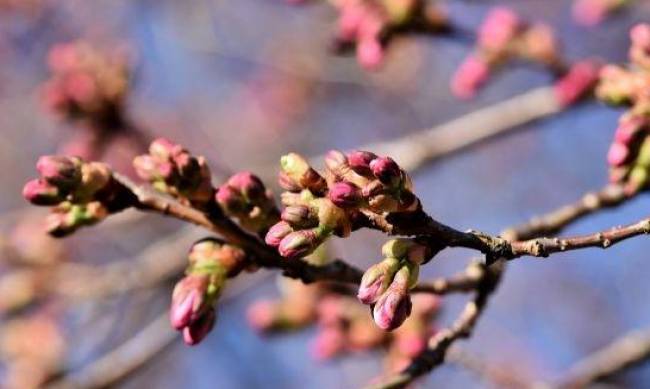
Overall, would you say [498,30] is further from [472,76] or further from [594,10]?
[594,10]

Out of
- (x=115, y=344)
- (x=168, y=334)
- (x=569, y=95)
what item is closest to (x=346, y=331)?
(x=168, y=334)

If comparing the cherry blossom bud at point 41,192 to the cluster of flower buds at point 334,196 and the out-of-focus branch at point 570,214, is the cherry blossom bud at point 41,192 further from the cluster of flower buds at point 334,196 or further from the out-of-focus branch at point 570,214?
the out-of-focus branch at point 570,214

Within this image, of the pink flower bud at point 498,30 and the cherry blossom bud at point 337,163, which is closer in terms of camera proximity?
the cherry blossom bud at point 337,163

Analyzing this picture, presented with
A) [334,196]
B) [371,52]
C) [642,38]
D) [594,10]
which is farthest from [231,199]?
[594,10]

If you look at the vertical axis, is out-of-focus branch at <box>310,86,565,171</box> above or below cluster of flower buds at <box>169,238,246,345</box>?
above

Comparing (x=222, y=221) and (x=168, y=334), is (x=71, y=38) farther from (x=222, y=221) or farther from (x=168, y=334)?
(x=222, y=221)

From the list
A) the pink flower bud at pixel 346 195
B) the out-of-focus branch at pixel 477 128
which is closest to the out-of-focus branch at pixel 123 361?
the out-of-focus branch at pixel 477 128

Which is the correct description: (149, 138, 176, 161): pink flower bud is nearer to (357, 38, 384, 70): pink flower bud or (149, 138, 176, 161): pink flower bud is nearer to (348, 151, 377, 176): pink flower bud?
(348, 151, 377, 176): pink flower bud

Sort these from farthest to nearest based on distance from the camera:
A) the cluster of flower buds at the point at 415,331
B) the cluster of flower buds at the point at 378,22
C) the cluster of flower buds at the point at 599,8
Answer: the cluster of flower buds at the point at 599,8 → the cluster of flower buds at the point at 378,22 → the cluster of flower buds at the point at 415,331

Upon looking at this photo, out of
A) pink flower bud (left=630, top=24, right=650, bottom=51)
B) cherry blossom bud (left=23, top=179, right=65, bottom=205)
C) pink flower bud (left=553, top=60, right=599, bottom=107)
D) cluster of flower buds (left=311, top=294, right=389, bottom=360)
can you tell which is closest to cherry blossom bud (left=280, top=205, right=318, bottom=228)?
cherry blossom bud (left=23, top=179, right=65, bottom=205)
